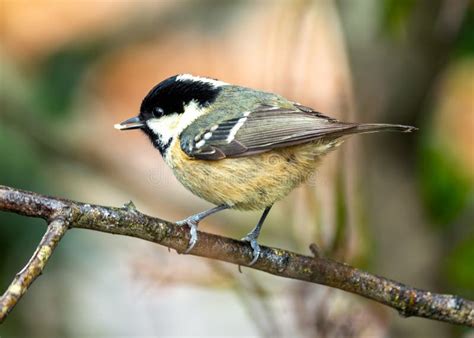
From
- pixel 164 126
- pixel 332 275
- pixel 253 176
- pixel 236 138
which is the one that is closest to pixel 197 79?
pixel 164 126

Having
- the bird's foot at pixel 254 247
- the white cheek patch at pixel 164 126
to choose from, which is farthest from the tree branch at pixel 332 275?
the white cheek patch at pixel 164 126

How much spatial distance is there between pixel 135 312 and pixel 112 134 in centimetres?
206

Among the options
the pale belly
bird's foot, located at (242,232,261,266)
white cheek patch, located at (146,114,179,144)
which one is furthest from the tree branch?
white cheek patch, located at (146,114,179,144)

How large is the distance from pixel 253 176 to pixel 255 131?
0.19 metres

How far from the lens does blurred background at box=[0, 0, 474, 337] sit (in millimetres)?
3408

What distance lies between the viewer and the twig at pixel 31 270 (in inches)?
65.2

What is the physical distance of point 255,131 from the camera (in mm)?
2953

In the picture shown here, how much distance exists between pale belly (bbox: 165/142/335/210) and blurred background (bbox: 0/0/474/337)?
33 centimetres

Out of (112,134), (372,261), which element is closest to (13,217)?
(372,261)

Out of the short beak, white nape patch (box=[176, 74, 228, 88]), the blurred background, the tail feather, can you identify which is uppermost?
the tail feather

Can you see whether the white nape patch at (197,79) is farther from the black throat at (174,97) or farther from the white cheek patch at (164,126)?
the white cheek patch at (164,126)

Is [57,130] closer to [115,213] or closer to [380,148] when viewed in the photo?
[380,148]

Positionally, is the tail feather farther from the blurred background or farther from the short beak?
the short beak

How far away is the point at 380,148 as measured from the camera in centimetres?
386
